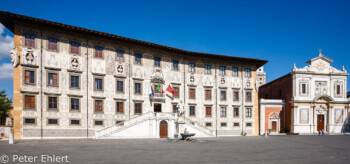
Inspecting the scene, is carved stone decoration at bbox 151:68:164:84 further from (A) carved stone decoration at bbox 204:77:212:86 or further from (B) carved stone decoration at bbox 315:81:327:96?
(B) carved stone decoration at bbox 315:81:327:96

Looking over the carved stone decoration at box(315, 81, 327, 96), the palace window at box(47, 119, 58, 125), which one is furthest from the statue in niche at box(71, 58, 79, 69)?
the carved stone decoration at box(315, 81, 327, 96)

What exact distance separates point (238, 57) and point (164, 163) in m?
26.6

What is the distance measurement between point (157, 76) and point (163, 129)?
6.96m

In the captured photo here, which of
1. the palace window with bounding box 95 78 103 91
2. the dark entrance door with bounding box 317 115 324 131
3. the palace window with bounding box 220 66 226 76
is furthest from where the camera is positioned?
the dark entrance door with bounding box 317 115 324 131

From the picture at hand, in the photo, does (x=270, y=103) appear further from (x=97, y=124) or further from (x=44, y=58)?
(x=44, y=58)

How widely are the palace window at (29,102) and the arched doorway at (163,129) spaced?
14.0 metres

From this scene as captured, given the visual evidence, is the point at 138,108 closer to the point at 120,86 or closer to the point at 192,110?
the point at 120,86

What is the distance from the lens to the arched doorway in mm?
29188

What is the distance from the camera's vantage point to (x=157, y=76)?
31.4 metres

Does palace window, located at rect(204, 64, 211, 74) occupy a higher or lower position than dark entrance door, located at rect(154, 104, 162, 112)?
higher

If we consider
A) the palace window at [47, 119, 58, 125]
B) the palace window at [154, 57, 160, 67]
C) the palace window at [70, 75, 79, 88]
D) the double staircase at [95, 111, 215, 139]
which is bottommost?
the double staircase at [95, 111, 215, 139]

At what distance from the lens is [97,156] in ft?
45.5

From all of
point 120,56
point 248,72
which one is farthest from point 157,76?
point 248,72

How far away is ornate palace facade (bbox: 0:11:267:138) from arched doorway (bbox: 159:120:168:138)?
123 mm
